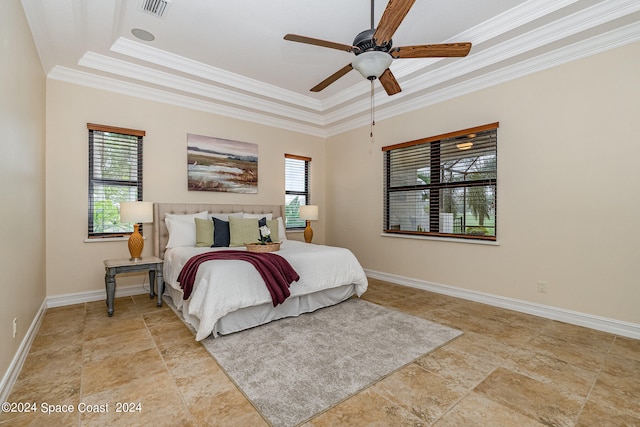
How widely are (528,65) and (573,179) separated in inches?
53.9

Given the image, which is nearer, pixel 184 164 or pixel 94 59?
pixel 94 59

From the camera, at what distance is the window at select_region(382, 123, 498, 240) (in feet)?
12.6

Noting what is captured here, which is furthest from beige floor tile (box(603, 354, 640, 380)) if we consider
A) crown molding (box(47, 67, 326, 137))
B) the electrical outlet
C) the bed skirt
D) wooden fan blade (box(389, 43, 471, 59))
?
crown molding (box(47, 67, 326, 137))

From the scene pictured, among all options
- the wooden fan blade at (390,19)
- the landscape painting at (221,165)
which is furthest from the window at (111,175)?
the wooden fan blade at (390,19)

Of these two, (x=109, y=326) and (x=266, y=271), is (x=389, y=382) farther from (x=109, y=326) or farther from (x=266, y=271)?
(x=109, y=326)

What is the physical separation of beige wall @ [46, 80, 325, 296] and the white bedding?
974mm

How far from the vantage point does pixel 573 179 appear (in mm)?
3146

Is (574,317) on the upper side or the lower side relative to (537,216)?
lower

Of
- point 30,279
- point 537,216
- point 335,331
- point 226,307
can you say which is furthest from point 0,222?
point 537,216

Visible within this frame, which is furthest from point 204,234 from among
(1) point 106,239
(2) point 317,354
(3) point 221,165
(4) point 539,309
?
(4) point 539,309

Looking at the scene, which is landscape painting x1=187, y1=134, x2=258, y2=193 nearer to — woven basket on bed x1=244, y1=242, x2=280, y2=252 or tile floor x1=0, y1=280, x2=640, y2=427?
woven basket on bed x1=244, y1=242, x2=280, y2=252

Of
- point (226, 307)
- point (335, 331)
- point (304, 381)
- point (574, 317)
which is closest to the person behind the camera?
point (304, 381)

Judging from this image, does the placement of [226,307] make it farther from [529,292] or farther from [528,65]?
[528,65]

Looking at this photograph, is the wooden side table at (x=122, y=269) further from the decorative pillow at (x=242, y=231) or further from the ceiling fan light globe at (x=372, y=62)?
the ceiling fan light globe at (x=372, y=62)
